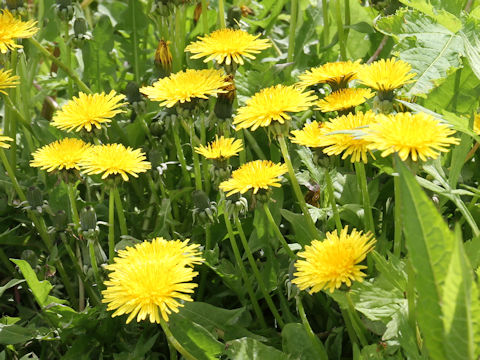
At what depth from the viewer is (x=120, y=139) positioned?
6.39 feet

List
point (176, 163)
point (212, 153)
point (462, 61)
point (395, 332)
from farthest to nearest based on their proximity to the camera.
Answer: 1. point (176, 163)
2. point (462, 61)
3. point (212, 153)
4. point (395, 332)

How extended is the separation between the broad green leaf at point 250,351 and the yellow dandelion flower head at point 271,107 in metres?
0.41

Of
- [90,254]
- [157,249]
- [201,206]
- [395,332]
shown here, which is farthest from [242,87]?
[395,332]

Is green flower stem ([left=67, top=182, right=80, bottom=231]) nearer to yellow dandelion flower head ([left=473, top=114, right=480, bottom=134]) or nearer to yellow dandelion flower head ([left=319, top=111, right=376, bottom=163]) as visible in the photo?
yellow dandelion flower head ([left=319, top=111, right=376, bottom=163])

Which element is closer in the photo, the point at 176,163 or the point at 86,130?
the point at 86,130

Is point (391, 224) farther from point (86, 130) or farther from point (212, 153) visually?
point (86, 130)

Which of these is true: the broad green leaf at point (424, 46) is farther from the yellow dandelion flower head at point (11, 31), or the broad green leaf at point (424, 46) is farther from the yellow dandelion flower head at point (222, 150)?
the yellow dandelion flower head at point (11, 31)

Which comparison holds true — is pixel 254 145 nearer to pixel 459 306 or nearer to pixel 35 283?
pixel 35 283

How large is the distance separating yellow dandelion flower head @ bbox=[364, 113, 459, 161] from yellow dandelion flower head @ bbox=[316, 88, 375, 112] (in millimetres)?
323

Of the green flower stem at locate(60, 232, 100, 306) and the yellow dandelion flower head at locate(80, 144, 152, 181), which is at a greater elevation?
the yellow dandelion flower head at locate(80, 144, 152, 181)

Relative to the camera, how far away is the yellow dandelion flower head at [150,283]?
3.67ft

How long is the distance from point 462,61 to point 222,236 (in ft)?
2.38

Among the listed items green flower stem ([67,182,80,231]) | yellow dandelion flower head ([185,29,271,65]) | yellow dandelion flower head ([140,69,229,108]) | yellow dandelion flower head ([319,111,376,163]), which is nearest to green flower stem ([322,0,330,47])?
yellow dandelion flower head ([185,29,271,65])

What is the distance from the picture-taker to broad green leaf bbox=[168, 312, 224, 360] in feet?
4.35
